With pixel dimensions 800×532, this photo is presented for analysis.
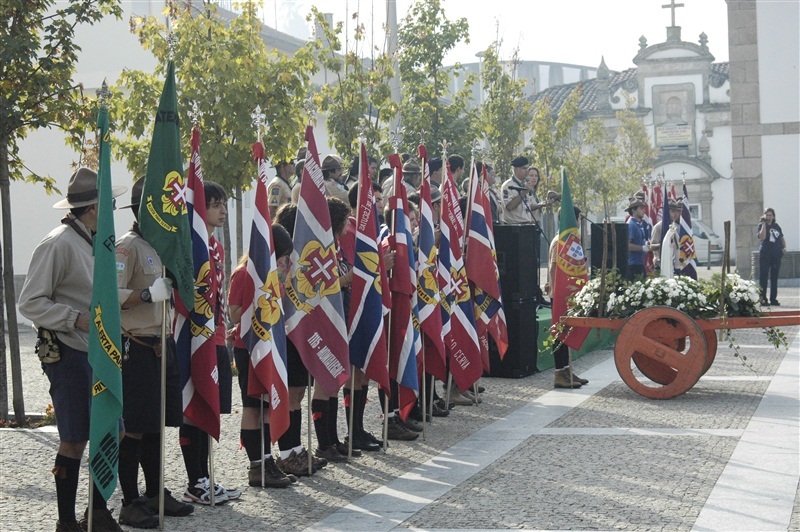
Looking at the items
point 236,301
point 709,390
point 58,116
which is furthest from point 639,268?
point 236,301

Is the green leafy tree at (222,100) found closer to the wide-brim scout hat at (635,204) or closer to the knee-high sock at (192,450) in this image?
the knee-high sock at (192,450)

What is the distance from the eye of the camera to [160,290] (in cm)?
629

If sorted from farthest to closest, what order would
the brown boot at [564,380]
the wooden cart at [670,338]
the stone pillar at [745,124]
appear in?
1. the stone pillar at [745,124]
2. the brown boot at [564,380]
3. the wooden cart at [670,338]

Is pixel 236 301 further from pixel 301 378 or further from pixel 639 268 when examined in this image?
pixel 639 268

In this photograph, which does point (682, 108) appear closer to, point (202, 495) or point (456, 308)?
point (456, 308)

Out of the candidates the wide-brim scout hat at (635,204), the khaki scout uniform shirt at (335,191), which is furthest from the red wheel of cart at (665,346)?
the wide-brim scout hat at (635,204)

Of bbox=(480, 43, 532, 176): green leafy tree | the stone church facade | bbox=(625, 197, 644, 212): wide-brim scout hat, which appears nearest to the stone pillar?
bbox=(480, 43, 532, 176): green leafy tree

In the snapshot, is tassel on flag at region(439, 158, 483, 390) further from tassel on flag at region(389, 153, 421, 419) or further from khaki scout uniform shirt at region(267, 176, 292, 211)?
khaki scout uniform shirt at region(267, 176, 292, 211)

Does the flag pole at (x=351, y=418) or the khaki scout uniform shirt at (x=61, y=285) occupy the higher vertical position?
the khaki scout uniform shirt at (x=61, y=285)

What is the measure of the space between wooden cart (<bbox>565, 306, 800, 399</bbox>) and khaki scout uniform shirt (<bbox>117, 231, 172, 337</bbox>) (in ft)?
18.6

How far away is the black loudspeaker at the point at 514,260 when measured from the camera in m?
12.9

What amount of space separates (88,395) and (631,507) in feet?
10.6

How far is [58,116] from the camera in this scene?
34.9 ft

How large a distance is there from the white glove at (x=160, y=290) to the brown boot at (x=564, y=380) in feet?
22.1
